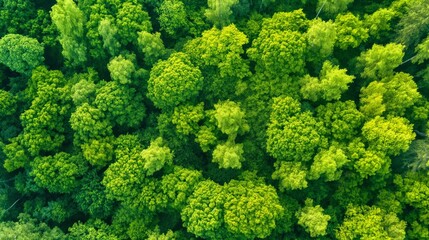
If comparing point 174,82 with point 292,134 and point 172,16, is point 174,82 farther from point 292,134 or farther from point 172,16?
point 292,134

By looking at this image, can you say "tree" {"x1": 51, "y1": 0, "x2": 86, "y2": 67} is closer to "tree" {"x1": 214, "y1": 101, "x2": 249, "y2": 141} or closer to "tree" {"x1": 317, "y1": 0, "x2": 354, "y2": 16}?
"tree" {"x1": 214, "y1": 101, "x2": 249, "y2": 141}

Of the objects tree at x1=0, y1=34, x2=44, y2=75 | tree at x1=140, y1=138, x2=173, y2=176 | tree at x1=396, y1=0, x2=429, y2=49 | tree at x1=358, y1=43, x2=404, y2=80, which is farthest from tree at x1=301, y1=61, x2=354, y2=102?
tree at x1=0, y1=34, x2=44, y2=75

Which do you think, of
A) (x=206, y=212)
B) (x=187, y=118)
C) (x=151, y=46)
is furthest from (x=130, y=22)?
(x=206, y=212)

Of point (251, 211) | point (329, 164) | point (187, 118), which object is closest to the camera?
point (251, 211)

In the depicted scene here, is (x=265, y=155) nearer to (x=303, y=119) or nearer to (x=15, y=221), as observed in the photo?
(x=303, y=119)

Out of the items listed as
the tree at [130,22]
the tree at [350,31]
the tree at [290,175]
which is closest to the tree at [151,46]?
the tree at [130,22]

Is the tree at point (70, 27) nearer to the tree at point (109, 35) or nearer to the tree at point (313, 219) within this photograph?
the tree at point (109, 35)

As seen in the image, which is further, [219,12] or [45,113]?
[219,12]
